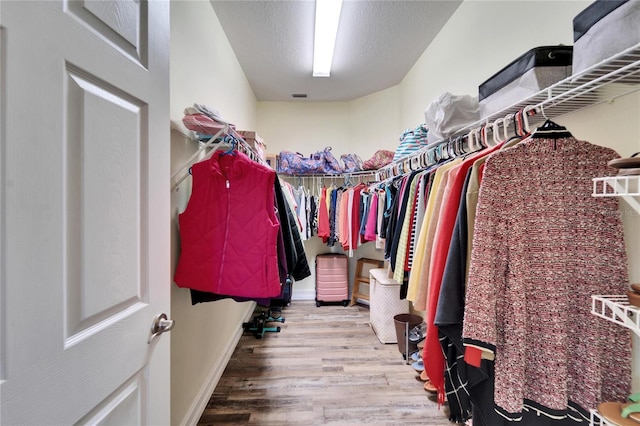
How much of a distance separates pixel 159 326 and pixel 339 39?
2627mm

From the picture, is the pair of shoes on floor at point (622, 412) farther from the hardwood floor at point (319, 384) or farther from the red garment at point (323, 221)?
the red garment at point (323, 221)

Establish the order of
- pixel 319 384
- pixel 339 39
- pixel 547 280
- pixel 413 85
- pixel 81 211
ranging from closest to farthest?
pixel 81 211, pixel 547 280, pixel 319 384, pixel 339 39, pixel 413 85

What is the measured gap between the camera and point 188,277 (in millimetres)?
1335

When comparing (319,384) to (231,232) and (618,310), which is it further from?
(618,310)

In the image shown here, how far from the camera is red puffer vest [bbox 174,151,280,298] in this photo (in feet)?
4.21

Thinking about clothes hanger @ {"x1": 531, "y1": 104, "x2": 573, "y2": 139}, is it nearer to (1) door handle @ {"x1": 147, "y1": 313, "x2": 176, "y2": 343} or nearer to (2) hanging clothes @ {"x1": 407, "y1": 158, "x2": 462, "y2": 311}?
(2) hanging clothes @ {"x1": 407, "y1": 158, "x2": 462, "y2": 311}

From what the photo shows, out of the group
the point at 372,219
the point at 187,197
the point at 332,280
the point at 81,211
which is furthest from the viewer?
the point at 332,280

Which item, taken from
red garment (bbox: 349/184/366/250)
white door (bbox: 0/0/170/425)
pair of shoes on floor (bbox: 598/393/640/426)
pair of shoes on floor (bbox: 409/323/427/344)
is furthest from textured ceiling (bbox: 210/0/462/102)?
pair of shoes on floor (bbox: 409/323/427/344)

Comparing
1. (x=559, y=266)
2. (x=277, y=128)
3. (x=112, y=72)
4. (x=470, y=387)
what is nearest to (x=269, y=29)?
(x=277, y=128)

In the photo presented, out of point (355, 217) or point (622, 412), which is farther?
point (355, 217)

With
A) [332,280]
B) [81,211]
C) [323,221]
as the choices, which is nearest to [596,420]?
[81,211]

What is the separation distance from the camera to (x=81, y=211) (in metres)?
0.58

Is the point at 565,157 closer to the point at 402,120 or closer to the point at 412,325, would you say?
the point at 412,325

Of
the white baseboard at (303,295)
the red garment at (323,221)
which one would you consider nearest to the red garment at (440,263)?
the red garment at (323,221)
